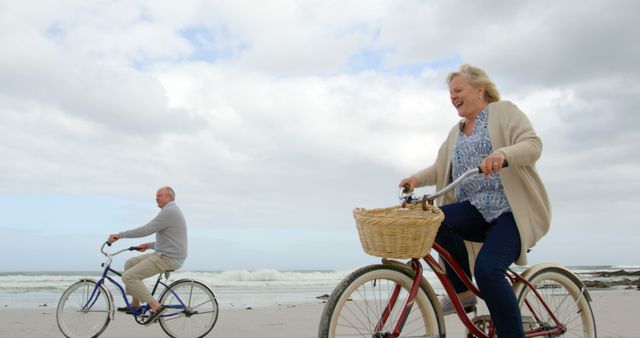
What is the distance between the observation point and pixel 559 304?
3701 mm

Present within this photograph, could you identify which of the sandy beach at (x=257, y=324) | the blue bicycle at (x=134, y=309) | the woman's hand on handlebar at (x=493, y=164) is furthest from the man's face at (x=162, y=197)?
the woman's hand on handlebar at (x=493, y=164)

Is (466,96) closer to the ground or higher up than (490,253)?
higher up

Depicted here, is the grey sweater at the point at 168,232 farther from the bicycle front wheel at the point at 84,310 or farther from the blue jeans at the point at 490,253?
the blue jeans at the point at 490,253

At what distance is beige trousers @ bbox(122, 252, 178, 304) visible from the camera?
21.3ft

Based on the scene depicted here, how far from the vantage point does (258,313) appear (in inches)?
349

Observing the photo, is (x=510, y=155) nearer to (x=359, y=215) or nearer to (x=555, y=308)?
(x=359, y=215)

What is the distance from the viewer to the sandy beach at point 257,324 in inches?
261

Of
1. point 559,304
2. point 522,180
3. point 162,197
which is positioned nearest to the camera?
point 522,180

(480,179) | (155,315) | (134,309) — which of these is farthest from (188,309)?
(480,179)

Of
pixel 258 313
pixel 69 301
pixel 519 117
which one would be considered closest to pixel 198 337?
pixel 69 301

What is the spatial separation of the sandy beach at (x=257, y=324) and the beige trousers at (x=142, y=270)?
67cm

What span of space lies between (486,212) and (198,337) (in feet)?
14.7

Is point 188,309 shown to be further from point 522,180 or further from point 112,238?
point 522,180

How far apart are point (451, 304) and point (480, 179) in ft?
2.32
